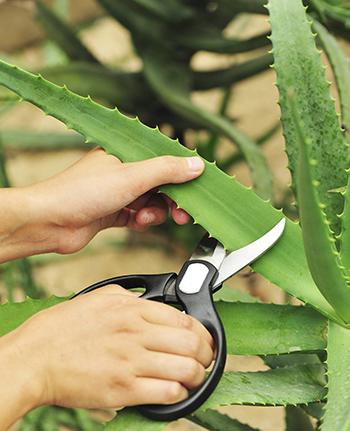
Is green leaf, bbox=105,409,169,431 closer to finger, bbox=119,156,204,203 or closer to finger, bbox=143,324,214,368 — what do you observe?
finger, bbox=143,324,214,368

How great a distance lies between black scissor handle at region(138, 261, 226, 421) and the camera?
0.63m

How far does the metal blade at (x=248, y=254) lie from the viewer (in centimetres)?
74

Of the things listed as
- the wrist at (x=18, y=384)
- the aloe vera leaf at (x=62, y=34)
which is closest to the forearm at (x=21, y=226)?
the wrist at (x=18, y=384)

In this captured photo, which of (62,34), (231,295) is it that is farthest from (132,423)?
(62,34)

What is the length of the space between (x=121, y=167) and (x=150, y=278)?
0.12 meters

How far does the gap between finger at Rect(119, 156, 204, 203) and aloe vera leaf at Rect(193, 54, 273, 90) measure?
0.56m

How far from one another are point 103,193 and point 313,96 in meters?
0.24

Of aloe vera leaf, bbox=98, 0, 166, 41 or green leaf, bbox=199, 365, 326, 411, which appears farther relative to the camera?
aloe vera leaf, bbox=98, 0, 166, 41

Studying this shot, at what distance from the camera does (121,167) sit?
792 mm

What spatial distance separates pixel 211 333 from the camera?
2.23 feet

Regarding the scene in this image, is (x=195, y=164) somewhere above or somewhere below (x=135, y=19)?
above

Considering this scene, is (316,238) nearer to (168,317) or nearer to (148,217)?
(168,317)

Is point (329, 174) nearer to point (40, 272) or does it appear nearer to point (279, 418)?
point (279, 418)

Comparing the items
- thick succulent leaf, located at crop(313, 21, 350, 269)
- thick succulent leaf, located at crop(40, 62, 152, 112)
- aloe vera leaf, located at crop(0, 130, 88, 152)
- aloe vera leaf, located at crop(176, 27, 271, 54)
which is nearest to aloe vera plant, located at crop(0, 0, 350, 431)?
thick succulent leaf, located at crop(313, 21, 350, 269)
